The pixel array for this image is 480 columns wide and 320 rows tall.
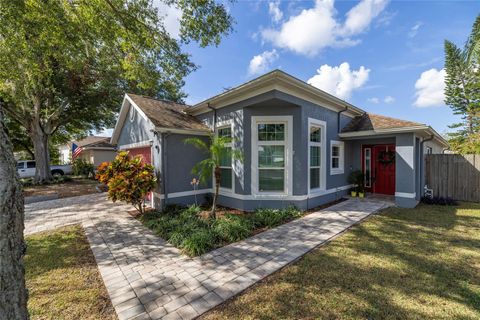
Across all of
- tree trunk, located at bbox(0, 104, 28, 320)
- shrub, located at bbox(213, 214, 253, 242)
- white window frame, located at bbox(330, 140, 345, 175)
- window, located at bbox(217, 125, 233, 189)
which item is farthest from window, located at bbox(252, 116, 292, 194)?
tree trunk, located at bbox(0, 104, 28, 320)

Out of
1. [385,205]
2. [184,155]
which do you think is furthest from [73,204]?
[385,205]

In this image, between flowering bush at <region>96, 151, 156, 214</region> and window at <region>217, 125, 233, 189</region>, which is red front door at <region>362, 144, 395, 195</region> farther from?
flowering bush at <region>96, 151, 156, 214</region>

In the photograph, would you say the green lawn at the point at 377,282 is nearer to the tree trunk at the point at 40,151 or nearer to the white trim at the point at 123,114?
the white trim at the point at 123,114

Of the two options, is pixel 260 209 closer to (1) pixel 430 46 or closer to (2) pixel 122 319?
(2) pixel 122 319

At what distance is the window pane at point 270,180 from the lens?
7.11 metres

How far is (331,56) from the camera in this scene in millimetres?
10250

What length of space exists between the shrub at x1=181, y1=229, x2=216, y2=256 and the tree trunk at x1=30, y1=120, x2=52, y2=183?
1749 cm

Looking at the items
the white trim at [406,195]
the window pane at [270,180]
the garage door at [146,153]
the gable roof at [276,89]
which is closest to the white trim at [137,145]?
the garage door at [146,153]

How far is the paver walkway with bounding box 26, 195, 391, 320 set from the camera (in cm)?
287

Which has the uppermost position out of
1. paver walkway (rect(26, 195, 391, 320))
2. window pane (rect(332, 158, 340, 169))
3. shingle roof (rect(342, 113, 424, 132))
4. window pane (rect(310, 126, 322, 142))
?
shingle roof (rect(342, 113, 424, 132))

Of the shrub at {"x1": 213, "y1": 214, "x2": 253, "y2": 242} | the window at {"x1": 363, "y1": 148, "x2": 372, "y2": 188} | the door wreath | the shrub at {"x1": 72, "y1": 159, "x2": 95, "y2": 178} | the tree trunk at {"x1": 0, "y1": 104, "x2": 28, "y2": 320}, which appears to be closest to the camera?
the tree trunk at {"x1": 0, "y1": 104, "x2": 28, "y2": 320}

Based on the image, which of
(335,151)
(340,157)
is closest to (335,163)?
(340,157)

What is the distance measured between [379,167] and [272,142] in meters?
6.01

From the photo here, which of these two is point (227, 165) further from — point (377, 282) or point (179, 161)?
point (377, 282)
